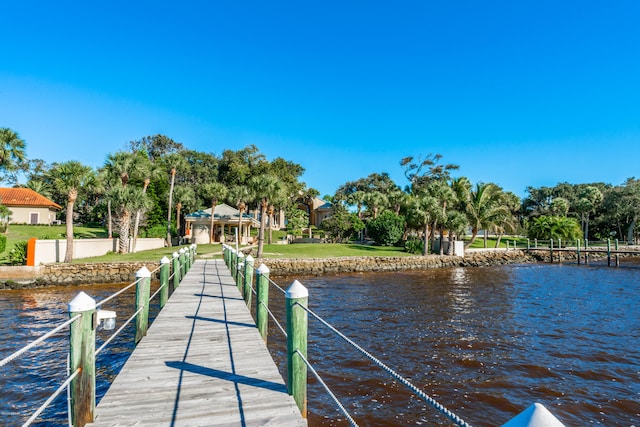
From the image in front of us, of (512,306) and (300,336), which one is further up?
(300,336)

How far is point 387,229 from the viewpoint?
4075cm

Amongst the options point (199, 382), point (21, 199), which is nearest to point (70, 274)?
point (199, 382)

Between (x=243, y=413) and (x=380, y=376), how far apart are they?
4.79 metres

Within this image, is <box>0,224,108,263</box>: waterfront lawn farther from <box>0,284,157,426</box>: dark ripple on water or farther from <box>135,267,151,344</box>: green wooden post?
<box>135,267,151,344</box>: green wooden post

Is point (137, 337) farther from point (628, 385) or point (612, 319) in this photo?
point (612, 319)

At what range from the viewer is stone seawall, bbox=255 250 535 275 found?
27.5 metres

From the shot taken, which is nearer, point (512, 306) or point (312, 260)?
point (512, 306)

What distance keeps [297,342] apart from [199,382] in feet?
4.52

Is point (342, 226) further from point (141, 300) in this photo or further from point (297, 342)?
point (297, 342)

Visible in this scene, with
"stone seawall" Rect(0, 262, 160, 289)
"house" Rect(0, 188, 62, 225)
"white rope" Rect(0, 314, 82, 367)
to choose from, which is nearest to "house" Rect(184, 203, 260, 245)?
"house" Rect(0, 188, 62, 225)

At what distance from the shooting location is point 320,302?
16375mm

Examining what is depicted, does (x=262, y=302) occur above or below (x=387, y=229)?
below

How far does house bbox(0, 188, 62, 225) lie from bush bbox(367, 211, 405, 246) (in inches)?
1506

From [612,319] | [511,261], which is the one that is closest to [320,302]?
[612,319]
